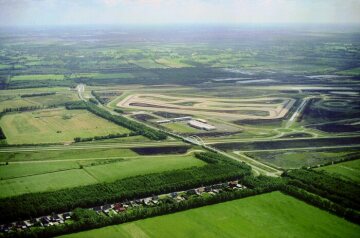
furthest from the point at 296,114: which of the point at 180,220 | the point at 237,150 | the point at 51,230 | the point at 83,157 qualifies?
the point at 51,230

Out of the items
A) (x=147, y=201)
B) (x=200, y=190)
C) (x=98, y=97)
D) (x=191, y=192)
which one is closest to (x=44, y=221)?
(x=147, y=201)

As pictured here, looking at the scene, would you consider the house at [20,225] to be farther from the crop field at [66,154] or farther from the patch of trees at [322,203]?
the patch of trees at [322,203]

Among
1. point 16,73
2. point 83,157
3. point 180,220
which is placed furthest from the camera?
point 16,73

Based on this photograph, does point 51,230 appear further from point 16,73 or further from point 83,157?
point 16,73

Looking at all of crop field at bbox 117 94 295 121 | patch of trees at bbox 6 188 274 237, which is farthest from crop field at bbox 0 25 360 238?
crop field at bbox 117 94 295 121

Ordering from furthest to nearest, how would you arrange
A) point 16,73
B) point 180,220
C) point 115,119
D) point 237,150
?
1. point 16,73
2. point 115,119
3. point 237,150
4. point 180,220

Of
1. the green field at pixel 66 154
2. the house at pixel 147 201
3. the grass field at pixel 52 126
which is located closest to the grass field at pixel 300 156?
the green field at pixel 66 154
